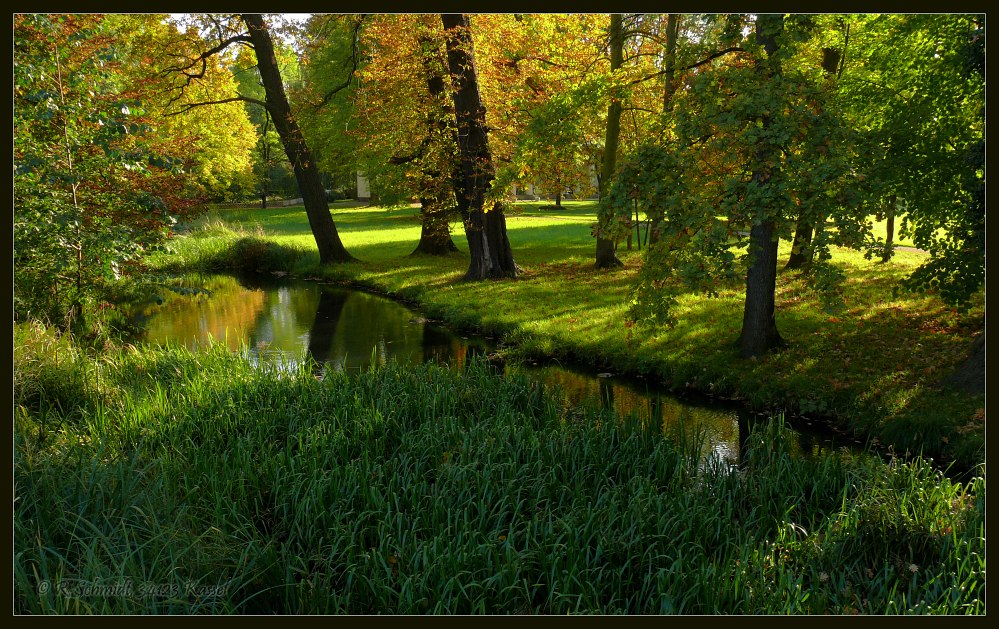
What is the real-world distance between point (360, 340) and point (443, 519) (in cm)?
895

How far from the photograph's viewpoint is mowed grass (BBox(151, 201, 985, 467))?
27.8ft

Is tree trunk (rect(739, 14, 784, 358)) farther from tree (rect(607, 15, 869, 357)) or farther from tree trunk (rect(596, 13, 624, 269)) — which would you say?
tree trunk (rect(596, 13, 624, 269))

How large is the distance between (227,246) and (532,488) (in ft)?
71.9

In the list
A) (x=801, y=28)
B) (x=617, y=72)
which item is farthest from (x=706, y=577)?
(x=617, y=72)

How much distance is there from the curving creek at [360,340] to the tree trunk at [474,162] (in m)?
2.75

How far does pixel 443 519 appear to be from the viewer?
541 centimetres

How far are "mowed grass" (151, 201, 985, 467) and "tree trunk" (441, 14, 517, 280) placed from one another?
2.76 ft

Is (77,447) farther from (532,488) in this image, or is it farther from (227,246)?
(227,246)

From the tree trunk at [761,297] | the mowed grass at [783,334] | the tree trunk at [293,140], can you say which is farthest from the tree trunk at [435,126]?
the tree trunk at [761,297]

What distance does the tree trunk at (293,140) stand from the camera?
791 inches

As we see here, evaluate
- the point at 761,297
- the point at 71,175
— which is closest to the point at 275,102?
the point at 71,175

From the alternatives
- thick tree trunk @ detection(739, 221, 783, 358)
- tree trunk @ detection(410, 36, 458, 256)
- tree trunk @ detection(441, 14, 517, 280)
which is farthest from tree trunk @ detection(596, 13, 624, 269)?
thick tree trunk @ detection(739, 221, 783, 358)

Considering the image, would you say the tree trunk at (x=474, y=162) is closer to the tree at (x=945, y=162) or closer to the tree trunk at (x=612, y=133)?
the tree trunk at (x=612, y=133)

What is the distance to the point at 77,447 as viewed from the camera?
611 centimetres
